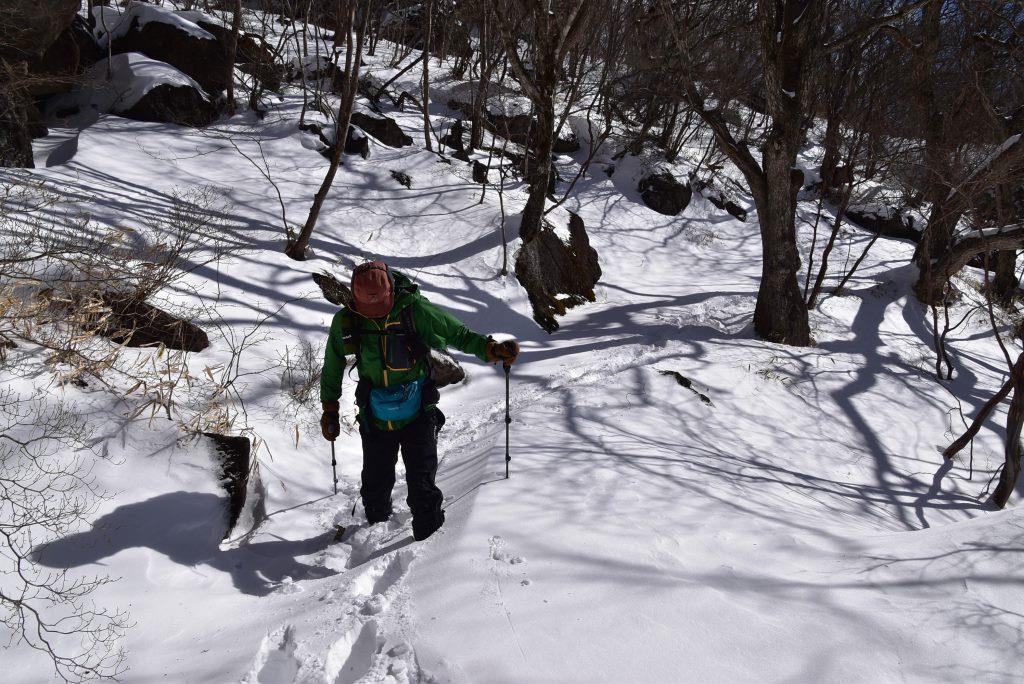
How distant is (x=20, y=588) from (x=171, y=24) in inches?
534

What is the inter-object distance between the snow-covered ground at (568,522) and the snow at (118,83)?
2246 mm

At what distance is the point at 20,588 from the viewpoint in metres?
2.62

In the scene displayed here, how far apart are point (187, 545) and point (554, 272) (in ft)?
25.3

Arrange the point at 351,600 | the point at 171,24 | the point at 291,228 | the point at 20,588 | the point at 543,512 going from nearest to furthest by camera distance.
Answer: the point at 20,588 → the point at 351,600 → the point at 543,512 → the point at 291,228 → the point at 171,24

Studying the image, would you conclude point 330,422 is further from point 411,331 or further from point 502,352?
point 502,352

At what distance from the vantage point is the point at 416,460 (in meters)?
3.45

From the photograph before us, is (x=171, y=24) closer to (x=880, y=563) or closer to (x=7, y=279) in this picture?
(x=7, y=279)

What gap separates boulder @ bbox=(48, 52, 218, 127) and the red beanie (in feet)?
33.6

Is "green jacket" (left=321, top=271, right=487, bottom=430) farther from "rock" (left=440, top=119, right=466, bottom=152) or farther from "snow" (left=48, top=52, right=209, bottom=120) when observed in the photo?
"rock" (left=440, top=119, right=466, bottom=152)

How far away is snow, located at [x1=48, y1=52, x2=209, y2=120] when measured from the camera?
10.6 m

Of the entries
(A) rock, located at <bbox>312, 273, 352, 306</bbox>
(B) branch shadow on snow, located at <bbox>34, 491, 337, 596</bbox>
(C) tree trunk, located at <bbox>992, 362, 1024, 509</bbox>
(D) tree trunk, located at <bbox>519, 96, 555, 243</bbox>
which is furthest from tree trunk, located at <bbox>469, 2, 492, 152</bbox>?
(B) branch shadow on snow, located at <bbox>34, 491, 337, 596</bbox>

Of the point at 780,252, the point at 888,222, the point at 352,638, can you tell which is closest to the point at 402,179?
the point at 780,252

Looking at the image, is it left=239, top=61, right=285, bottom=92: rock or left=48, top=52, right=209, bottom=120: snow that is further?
left=239, top=61, right=285, bottom=92: rock

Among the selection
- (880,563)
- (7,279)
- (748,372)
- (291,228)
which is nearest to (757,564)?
(880,563)
